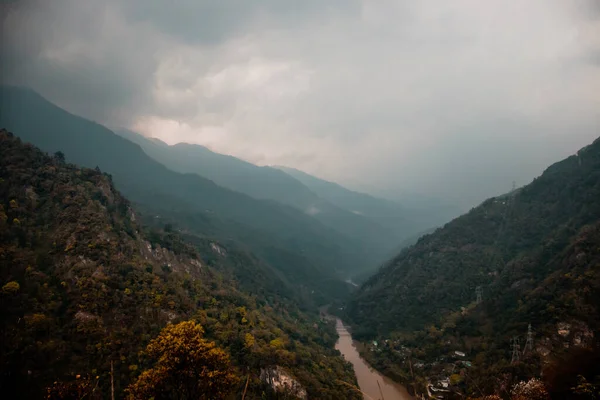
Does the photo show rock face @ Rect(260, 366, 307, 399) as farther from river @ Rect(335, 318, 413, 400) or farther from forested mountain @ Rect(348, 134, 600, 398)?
forested mountain @ Rect(348, 134, 600, 398)

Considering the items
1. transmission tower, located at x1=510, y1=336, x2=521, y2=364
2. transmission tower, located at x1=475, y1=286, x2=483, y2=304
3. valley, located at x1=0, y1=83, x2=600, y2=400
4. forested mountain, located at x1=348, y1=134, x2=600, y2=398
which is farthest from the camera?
transmission tower, located at x1=475, y1=286, x2=483, y2=304

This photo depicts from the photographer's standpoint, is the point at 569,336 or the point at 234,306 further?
the point at 234,306

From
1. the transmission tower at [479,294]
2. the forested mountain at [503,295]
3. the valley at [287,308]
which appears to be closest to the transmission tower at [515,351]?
the forested mountain at [503,295]

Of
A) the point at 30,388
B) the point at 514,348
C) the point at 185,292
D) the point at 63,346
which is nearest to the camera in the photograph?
the point at 30,388

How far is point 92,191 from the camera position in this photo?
66.7 meters

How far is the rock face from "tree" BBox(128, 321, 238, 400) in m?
34.4

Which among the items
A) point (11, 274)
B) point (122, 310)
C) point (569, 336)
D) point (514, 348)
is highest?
point (569, 336)

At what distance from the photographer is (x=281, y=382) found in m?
49.2

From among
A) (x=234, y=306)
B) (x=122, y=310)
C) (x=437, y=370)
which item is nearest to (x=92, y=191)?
(x=122, y=310)

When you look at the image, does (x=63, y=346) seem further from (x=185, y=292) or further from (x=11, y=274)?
(x=185, y=292)

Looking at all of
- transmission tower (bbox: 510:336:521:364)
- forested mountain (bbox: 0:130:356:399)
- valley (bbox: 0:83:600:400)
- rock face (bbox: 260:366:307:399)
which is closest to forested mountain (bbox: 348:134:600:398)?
transmission tower (bbox: 510:336:521:364)

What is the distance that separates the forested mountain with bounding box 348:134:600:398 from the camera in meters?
50.5

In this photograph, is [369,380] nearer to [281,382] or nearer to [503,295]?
[503,295]

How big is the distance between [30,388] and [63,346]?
230 inches
